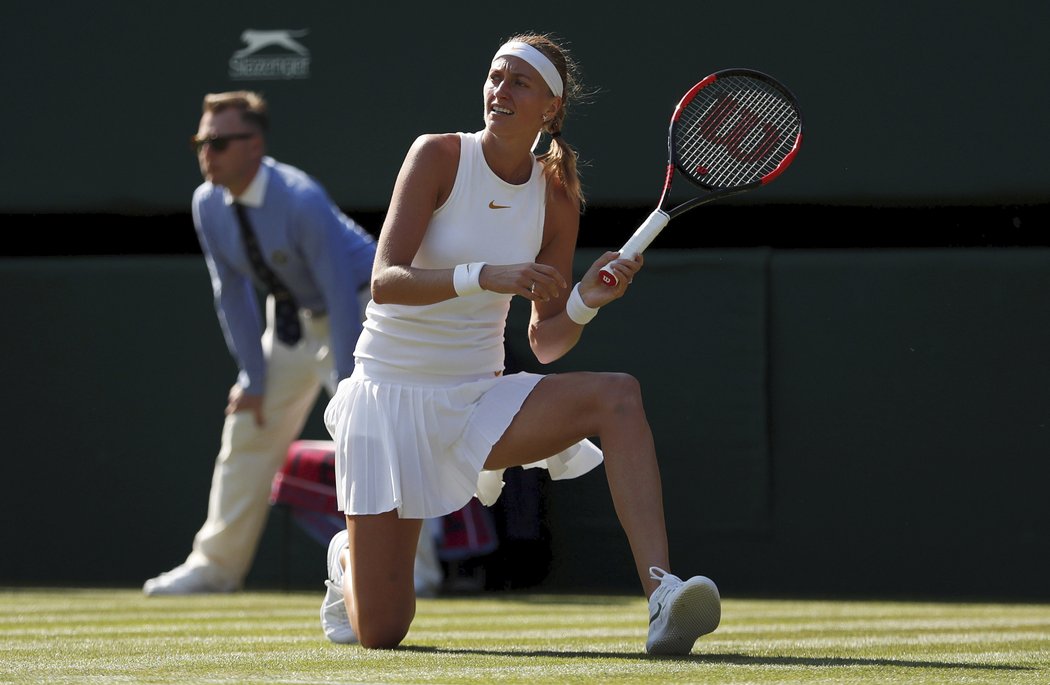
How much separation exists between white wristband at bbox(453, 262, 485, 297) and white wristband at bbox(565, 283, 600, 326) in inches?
10.4

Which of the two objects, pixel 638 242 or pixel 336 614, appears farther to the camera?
pixel 336 614

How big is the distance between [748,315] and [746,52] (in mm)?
A: 1023

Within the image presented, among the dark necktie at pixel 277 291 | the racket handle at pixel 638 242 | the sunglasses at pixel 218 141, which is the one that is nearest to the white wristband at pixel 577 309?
the racket handle at pixel 638 242

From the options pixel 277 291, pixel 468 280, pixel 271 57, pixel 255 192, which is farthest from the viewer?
pixel 271 57

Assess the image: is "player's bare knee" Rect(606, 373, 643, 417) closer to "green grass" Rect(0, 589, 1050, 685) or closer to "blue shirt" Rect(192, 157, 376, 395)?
"green grass" Rect(0, 589, 1050, 685)

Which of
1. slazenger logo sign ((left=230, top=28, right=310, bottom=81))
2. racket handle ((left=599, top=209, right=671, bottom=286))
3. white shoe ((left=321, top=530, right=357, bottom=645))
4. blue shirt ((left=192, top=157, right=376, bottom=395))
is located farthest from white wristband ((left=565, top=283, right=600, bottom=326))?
slazenger logo sign ((left=230, top=28, right=310, bottom=81))

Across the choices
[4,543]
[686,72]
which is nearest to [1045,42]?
[686,72]

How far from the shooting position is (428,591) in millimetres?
6633

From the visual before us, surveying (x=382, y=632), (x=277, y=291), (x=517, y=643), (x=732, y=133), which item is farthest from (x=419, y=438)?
(x=277, y=291)

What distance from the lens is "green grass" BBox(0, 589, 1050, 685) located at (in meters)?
3.47

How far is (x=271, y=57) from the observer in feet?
24.5

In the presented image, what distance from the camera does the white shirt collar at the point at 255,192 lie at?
21.7ft

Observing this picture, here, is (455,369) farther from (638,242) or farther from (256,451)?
(256,451)

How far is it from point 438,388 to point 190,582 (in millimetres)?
2954
